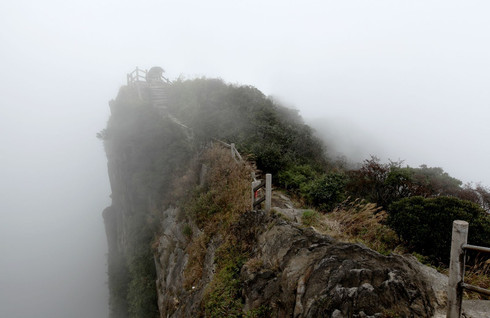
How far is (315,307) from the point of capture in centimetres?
372

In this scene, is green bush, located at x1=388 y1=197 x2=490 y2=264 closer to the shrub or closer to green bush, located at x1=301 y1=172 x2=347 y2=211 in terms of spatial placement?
the shrub

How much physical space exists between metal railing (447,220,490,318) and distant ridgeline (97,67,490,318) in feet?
1.23

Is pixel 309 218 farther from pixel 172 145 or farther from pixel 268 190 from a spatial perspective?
pixel 172 145

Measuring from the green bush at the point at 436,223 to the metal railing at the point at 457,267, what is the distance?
10.8ft

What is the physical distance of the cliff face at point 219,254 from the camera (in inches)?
A: 144

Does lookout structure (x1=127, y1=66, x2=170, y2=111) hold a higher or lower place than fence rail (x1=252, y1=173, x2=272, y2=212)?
higher

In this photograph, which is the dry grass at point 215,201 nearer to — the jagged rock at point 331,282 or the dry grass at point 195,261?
the dry grass at point 195,261

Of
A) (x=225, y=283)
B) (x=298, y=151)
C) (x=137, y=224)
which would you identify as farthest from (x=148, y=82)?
(x=225, y=283)

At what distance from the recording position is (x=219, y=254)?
711 centimetres

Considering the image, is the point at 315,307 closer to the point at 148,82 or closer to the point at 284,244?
the point at 284,244

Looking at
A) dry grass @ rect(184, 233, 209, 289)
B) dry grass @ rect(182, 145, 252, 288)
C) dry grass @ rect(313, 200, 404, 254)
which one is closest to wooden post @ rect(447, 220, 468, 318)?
dry grass @ rect(313, 200, 404, 254)

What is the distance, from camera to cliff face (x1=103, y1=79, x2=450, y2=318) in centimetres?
365

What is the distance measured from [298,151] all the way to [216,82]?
9.59 meters

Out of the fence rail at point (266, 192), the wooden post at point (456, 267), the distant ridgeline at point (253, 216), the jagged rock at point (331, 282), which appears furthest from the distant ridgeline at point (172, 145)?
the wooden post at point (456, 267)
